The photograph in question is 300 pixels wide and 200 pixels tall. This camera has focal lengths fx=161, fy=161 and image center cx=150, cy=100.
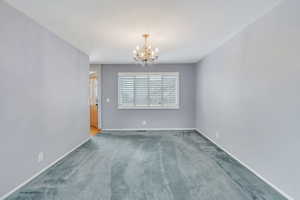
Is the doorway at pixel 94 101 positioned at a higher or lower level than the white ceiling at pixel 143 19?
lower

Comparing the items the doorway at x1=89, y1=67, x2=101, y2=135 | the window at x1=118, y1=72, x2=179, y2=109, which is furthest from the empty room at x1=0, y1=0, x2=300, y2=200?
the doorway at x1=89, y1=67, x2=101, y2=135

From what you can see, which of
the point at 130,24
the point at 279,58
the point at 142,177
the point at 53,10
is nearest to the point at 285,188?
the point at 279,58

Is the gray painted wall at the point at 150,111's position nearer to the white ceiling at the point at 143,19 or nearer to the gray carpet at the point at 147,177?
the gray carpet at the point at 147,177

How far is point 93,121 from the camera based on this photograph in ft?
21.9

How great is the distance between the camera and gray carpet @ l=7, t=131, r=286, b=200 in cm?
205

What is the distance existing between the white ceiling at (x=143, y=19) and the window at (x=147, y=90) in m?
2.34

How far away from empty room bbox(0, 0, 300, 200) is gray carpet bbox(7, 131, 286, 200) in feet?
0.06

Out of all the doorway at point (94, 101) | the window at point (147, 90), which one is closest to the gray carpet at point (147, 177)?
the window at point (147, 90)

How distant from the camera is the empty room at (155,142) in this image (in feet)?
6.61

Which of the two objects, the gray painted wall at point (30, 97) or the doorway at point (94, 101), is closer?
the gray painted wall at point (30, 97)

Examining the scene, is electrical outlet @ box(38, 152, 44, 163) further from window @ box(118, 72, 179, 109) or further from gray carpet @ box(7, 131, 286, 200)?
window @ box(118, 72, 179, 109)

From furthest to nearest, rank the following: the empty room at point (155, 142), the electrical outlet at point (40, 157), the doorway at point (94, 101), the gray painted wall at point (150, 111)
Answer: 1. the doorway at point (94, 101)
2. the gray painted wall at point (150, 111)
3. the electrical outlet at point (40, 157)
4. the empty room at point (155, 142)

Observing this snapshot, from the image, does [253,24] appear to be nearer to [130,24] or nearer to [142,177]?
[130,24]

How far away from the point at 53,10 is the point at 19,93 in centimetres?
124
